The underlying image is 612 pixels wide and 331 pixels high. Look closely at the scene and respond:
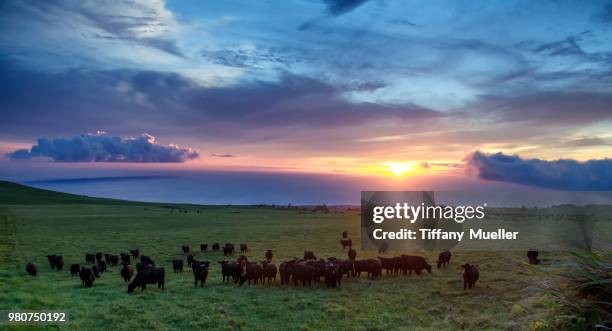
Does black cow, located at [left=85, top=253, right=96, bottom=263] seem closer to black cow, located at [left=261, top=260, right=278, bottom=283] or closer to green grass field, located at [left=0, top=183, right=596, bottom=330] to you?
green grass field, located at [left=0, top=183, right=596, bottom=330]

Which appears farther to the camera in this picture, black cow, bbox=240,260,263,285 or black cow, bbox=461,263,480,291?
black cow, bbox=240,260,263,285

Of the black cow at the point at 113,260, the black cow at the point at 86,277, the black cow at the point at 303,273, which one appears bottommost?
the black cow at the point at 113,260

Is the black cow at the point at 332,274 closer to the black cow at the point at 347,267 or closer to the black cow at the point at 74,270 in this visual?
the black cow at the point at 347,267

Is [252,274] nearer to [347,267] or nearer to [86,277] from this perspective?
[347,267]

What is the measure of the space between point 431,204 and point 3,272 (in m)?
45.1

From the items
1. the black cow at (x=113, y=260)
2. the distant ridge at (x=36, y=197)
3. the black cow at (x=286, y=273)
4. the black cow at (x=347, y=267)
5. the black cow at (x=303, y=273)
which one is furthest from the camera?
the distant ridge at (x=36, y=197)

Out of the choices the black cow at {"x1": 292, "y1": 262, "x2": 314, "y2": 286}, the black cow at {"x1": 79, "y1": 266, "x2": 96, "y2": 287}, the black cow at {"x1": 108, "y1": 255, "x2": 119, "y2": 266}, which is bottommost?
the black cow at {"x1": 108, "y1": 255, "x2": 119, "y2": 266}

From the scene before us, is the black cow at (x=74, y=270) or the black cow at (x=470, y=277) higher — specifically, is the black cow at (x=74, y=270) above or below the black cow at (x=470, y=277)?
below

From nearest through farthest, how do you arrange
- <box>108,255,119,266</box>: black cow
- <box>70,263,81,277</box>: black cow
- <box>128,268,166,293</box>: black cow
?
<box>128,268,166,293</box>: black cow → <box>70,263,81,277</box>: black cow → <box>108,255,119,266</box>: black cow

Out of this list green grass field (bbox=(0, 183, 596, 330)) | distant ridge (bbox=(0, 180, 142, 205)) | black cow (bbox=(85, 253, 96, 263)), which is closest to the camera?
green grass field (bbox=(0, 183, 596, 330))

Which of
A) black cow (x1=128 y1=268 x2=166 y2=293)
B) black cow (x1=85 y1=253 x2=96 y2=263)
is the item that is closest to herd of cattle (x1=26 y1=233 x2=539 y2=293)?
black cow (x1=128 y1=268 x2=166 y2=293)

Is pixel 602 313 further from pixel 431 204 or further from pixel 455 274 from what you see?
pixel 431 204

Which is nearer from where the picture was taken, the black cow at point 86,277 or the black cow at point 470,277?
the black cow at point 470,277

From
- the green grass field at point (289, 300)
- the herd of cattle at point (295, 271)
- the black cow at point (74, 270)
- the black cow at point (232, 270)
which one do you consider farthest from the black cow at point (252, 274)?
the black cow at point (74, 270)
